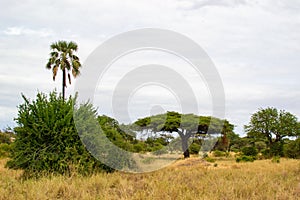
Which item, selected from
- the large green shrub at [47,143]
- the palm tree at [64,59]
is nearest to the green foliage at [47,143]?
the large green shrub at [47,143]

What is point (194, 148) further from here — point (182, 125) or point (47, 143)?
point (47, 143)

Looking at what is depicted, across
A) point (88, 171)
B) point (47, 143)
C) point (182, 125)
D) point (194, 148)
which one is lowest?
point (88, 171)

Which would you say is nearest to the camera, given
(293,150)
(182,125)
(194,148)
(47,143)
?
(47,143)

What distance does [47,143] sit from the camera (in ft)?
44.9

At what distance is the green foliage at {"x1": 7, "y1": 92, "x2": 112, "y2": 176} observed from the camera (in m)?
13.3

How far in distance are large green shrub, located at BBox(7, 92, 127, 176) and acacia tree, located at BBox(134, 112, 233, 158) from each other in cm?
2147

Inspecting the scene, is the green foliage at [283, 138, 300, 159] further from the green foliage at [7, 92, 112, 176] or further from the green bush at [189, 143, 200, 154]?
the green foliage at [7, 92, 112, 176]

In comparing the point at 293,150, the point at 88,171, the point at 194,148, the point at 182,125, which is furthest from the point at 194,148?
the point at 88,171

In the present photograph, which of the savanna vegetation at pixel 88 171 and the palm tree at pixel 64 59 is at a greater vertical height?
the palm tree at pixel 64 59

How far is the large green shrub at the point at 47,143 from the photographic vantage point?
43.6ft

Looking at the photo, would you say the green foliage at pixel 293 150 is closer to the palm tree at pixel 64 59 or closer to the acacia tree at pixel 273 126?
the acacia tree at pixel 273 126

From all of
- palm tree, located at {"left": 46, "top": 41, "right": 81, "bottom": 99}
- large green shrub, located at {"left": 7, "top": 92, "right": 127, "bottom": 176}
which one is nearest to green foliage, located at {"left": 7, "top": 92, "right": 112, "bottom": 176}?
large green shrub, located at {"left": 7, "top": 92, "right": 127, "bottom": 176}

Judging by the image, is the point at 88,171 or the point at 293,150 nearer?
the point at 88,171

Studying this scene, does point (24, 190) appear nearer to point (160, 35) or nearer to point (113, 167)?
point (113, 167)
